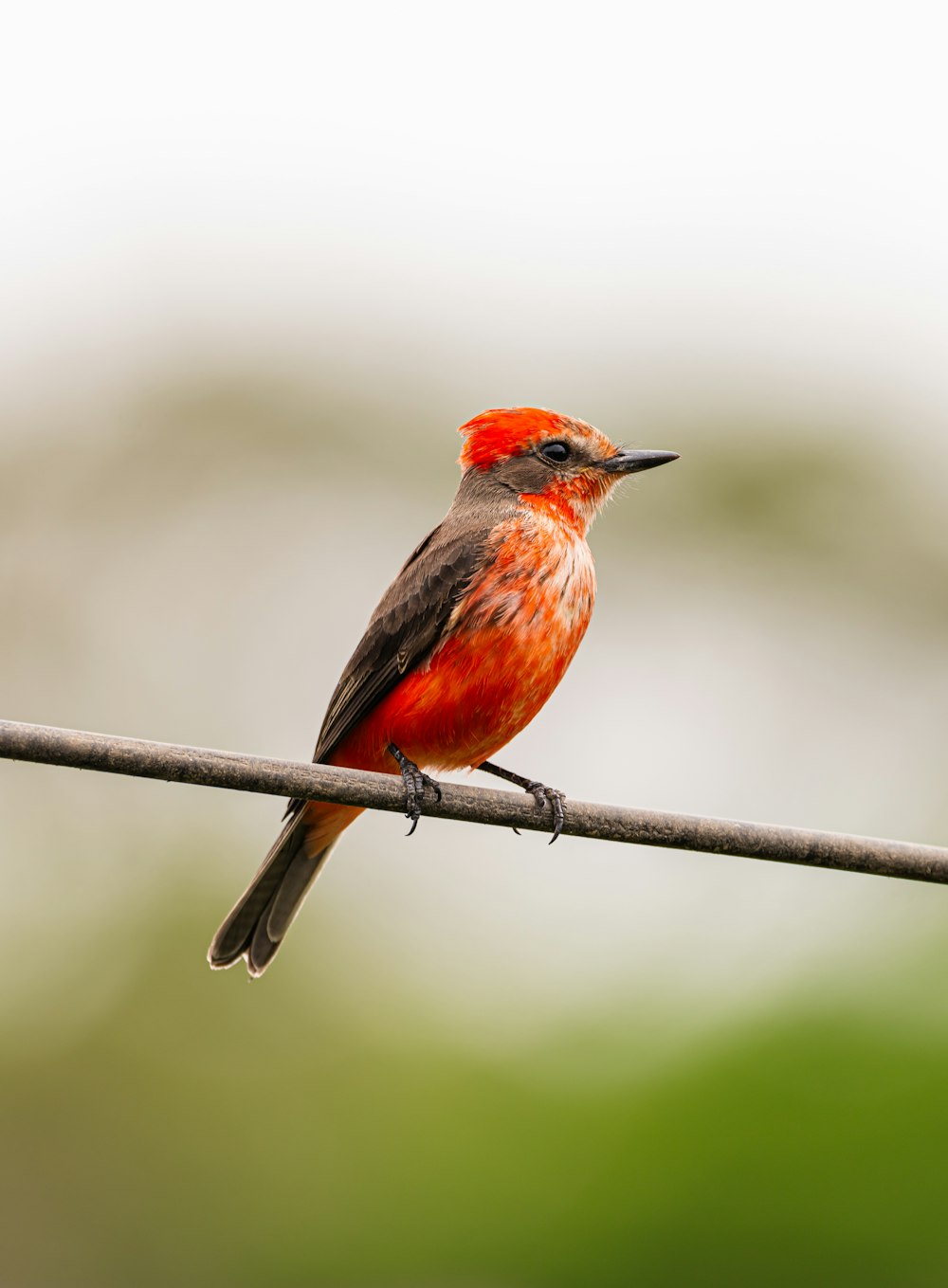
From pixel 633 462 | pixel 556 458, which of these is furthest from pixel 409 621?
pixel 633 462

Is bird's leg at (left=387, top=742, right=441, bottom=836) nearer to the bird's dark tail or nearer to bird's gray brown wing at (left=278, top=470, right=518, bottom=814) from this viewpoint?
bird's gray brown wing at (left=278, top=470, right=518, bottom=814)

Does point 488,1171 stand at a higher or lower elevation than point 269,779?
lower

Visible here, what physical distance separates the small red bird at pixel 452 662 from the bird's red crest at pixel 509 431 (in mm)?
181

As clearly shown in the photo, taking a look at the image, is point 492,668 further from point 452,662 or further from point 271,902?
point 271,902

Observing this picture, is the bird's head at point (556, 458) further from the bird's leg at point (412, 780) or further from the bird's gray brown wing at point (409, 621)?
the bird's leg at point (412, 780)

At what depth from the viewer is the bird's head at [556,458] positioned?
513cm

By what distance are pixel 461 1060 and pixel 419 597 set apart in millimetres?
3291

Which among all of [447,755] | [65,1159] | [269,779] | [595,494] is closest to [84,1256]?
[65,1159]

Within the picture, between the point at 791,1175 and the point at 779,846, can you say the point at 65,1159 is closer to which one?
the point at 791,1175

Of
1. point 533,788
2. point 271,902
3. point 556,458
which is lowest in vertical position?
point 271,902

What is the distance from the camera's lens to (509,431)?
525 cm

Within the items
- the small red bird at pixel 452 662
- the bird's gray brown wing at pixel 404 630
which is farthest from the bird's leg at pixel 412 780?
the bird's gray brown wing at pixel 404 630

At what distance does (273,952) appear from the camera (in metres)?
4.72

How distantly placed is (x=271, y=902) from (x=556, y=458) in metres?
1.86
